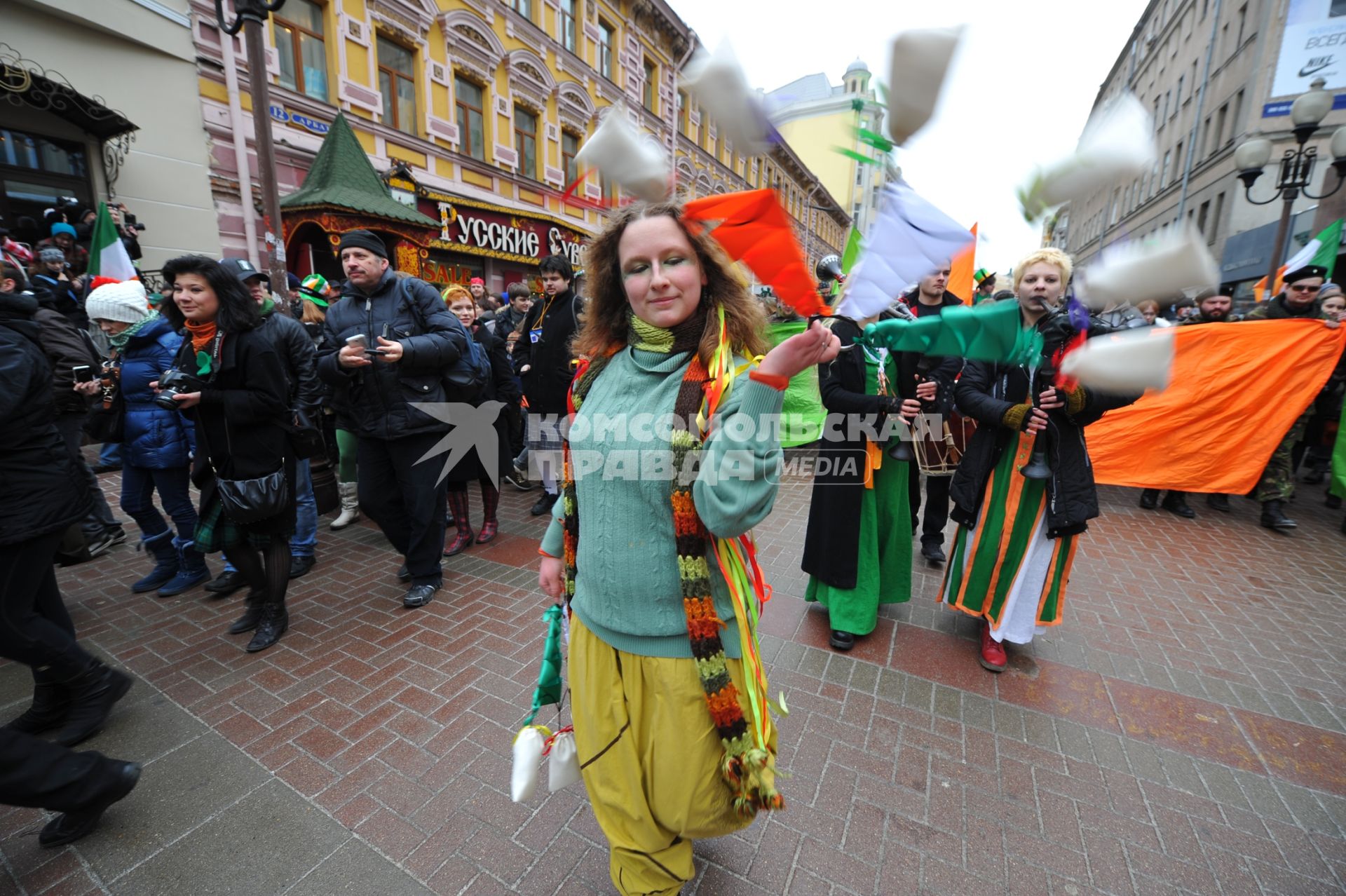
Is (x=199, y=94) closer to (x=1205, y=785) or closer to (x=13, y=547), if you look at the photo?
(x=13, y=547)

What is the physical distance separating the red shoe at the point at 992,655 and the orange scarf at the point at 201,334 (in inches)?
170

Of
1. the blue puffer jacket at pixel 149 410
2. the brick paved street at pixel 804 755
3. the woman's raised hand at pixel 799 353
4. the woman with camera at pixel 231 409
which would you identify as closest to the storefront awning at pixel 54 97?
the blue puffer jacket at pixel 149 410

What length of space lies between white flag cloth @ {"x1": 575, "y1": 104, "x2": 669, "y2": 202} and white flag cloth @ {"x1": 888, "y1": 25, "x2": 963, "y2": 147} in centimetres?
54

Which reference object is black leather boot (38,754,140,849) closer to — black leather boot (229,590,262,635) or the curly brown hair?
black leather boot (229,590,262,635)

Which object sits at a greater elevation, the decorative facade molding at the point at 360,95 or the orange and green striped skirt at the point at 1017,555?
the decorative facade molding at the point at 360,95

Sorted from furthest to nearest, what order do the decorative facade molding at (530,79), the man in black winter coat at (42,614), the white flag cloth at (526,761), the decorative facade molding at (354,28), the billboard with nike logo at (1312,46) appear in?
1. the decorative facade molding at (530,79)
2. the billboard with nike logo at (1312,46)
3. the decorative facade molding at (354,28)
4. the man in black winter coat at (42,614)
5. the white flag cloth at (526,761)

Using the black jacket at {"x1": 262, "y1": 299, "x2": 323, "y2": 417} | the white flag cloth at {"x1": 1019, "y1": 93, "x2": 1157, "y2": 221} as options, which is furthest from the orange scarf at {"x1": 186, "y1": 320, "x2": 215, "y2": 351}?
the white flag cloth at {"x1": 1019, "y1": 93, "x2": 1157, "y2": 221}

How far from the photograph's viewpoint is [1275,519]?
208 inches

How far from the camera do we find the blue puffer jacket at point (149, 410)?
137 inches

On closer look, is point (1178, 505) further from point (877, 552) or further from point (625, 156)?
point (625, 156)

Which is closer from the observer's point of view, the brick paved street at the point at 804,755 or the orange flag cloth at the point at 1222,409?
the brick paved street at the point at 804,755

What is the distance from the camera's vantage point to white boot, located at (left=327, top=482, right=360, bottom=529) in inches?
194

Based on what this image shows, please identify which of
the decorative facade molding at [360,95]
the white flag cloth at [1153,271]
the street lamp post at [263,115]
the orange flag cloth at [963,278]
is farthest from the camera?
the decorative facade molding at [360,95]

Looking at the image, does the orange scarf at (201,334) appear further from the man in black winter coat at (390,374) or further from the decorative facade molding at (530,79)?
the decorative facade molding at (530,79)
